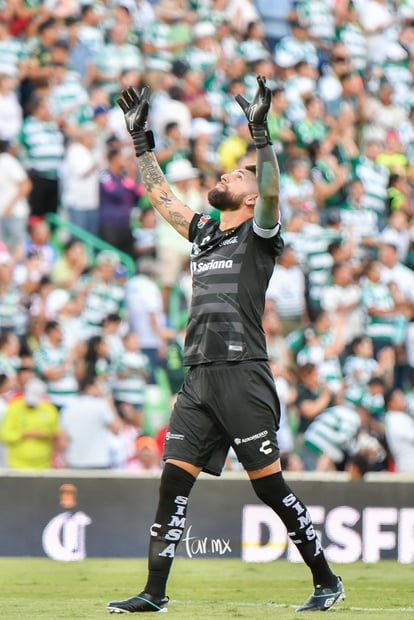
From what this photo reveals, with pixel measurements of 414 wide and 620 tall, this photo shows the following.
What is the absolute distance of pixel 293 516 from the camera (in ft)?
24.8

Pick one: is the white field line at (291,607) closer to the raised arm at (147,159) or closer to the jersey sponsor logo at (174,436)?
the jersey sponsor logo at (174,436)

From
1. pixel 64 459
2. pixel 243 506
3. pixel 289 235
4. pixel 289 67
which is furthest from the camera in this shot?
pixel 289 67

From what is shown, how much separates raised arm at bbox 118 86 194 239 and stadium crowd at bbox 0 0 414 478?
4999 mm

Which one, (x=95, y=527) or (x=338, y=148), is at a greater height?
(x=338, y=148)

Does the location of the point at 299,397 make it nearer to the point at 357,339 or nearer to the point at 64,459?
the point at 357,339

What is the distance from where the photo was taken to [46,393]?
13.8 meters

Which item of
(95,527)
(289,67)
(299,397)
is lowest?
(95,527)

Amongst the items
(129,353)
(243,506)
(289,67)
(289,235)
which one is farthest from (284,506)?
(289,67)

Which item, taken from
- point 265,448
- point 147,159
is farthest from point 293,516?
point 147,159

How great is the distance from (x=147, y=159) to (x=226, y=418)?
5.67ft

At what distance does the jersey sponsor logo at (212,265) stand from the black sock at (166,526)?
3.52ft

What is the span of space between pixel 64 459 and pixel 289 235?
4815 millimetres

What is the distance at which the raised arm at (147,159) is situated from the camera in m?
8.16

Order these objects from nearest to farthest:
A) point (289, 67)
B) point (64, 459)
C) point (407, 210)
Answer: point (64, 459)
point (407, 210)
point (289, 67)
